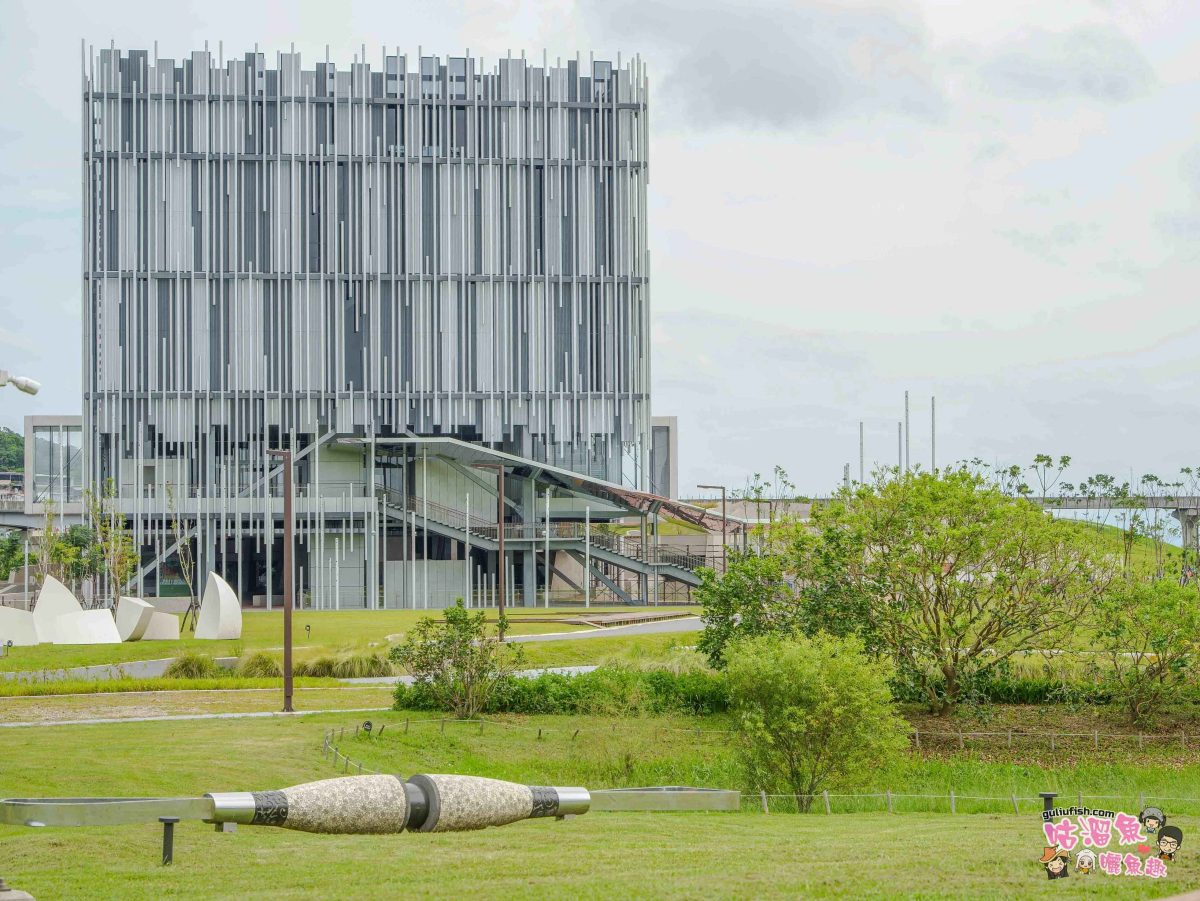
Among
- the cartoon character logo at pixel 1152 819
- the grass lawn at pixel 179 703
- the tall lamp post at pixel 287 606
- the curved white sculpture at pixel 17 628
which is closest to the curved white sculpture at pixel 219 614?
the curved white sculpture at pixel 17 628

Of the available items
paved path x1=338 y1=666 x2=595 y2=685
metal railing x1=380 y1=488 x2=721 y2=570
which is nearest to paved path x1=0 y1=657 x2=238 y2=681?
paved path x1=338 y1=666 x2=595 y2=685

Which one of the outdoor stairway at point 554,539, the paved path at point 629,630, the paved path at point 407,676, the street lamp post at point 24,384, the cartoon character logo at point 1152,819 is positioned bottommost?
the paved path at point 407,676

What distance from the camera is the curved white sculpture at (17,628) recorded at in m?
49.4

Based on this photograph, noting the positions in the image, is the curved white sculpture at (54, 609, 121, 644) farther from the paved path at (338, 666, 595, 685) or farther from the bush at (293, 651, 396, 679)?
the paved path at (338, 666, 595, 685)

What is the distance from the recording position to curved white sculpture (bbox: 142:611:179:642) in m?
50.2

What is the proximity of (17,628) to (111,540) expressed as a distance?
13003 millimetres

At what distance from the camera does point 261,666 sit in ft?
137

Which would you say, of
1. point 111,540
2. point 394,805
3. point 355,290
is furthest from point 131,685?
point 355,290

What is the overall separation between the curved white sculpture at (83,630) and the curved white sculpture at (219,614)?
3.15 metres

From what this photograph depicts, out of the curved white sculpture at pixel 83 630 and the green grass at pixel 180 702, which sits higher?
the curved white sculpture at pixel 83 630

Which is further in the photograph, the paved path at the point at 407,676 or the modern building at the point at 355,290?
the modern building at the point at 355,290

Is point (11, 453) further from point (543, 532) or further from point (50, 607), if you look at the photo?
point (50, 607)

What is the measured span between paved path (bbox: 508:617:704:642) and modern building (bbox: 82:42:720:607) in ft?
57.3

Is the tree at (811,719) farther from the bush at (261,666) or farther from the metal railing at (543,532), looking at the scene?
the metal railing at (543,532)
